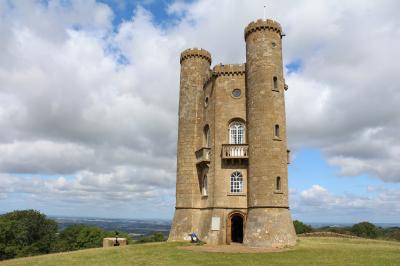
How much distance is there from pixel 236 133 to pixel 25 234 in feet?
160

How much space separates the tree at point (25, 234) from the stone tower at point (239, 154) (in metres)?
38.0

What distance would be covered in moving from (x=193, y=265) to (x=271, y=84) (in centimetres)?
1685

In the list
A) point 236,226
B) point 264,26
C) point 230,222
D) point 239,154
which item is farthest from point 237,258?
point 264,26

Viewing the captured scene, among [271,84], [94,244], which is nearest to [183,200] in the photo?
[271,84]

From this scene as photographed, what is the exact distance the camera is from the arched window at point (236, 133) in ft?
104

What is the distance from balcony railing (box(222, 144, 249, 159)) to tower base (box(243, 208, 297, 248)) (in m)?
4.66

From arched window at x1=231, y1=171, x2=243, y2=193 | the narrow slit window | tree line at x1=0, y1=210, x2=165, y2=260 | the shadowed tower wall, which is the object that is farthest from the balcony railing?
tree line at x1=0, y1=210, x2=165, y2=260

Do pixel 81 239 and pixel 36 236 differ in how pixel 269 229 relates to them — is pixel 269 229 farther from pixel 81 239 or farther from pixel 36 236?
pixel 36 236

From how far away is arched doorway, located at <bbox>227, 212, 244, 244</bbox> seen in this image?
30000 mm

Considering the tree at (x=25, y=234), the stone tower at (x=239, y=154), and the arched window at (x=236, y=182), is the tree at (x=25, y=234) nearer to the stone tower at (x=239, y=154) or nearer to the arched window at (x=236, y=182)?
the stone tower at (x=239, y=154)

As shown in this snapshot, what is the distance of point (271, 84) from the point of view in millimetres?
29719

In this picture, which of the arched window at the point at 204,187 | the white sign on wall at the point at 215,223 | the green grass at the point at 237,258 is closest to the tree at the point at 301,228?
the arched window at the point at 204,187

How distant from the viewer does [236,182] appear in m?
30.6

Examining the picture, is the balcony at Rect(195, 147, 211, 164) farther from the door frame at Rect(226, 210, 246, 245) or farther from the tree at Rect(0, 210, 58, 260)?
the tree at Rect(0, 210, 58, 260)
